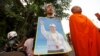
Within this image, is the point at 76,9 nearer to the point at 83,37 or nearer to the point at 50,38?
the point at 83,37

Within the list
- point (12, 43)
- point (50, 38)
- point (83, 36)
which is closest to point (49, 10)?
point (50, 38)

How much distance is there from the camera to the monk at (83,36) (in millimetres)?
6480

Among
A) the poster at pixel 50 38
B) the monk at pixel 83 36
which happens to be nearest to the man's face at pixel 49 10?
the poster at pixel 50 38

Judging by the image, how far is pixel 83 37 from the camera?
6.50 m

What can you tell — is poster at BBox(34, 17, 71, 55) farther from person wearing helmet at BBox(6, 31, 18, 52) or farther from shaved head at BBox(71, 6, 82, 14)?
person wearing helmet at BBox(6, 31, 18, 52)

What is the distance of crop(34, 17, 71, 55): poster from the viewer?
6.12m

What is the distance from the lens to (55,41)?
623 cm

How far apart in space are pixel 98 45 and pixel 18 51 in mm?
1439

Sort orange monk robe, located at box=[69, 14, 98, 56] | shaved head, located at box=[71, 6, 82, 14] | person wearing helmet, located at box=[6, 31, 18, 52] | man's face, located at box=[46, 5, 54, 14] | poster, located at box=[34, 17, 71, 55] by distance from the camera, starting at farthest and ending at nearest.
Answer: person wearing helmet, located at box=[6, 31, 18, 52] → shaved head, located at box=[71, 6, 82, 14] → orange monk robe, located at box=[69, 14, 98, 56] → man's face, located at box=[46, 5, 54, 14] → poster, located at box=[34, 17, 71, 55]

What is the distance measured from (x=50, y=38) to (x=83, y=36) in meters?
0.65

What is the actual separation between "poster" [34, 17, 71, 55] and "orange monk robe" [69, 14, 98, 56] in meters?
0.25

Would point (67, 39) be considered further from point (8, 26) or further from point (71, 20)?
point (8, 26)

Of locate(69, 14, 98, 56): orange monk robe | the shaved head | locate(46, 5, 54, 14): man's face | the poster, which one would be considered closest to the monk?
locate(69, 14, 98, 56): orange monk robe

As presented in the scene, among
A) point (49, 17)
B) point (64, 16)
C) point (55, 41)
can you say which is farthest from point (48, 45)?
point (64, 16)
